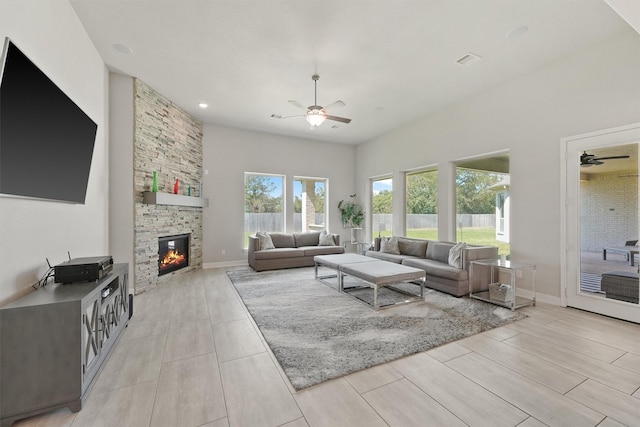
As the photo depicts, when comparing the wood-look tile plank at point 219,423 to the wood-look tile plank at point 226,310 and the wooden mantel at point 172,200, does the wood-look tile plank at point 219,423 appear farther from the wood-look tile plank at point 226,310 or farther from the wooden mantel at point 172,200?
the wooden mantel at point 172,200

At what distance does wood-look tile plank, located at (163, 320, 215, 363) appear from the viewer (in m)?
2.42

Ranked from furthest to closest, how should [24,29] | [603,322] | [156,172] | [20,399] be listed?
1. [156,172]
2. [603,322]
3. [24,29]
4. [20,399]

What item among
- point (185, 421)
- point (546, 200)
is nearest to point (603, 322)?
point (546, 200)

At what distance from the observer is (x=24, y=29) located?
1.99m

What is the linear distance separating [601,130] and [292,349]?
443 centimetres

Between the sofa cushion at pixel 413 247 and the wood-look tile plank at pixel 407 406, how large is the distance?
3.60 m

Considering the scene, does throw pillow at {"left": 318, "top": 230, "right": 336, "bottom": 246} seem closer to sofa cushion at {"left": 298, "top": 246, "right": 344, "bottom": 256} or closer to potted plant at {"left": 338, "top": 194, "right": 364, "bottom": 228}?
sofa cushion at {"left": 298, "top": 246, "right": 344, "bottom": 256}

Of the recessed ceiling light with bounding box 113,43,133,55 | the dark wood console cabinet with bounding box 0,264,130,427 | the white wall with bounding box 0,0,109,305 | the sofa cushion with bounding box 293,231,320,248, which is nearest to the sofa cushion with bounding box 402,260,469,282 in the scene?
the sofa cushion with bounding box 293,231,320,248

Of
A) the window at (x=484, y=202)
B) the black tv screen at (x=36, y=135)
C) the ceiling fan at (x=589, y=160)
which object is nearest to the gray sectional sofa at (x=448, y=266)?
the window at (x=484, y=202)

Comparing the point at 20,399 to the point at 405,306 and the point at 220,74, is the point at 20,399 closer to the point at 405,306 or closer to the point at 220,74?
the point at 405,306

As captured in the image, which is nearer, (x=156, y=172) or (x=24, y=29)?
(x=24, y=29)

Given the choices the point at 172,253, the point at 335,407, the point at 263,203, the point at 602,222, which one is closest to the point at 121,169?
the point at 172,253

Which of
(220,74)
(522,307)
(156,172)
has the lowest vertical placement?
(522,307)

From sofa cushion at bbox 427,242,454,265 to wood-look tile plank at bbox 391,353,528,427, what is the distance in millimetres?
2783
